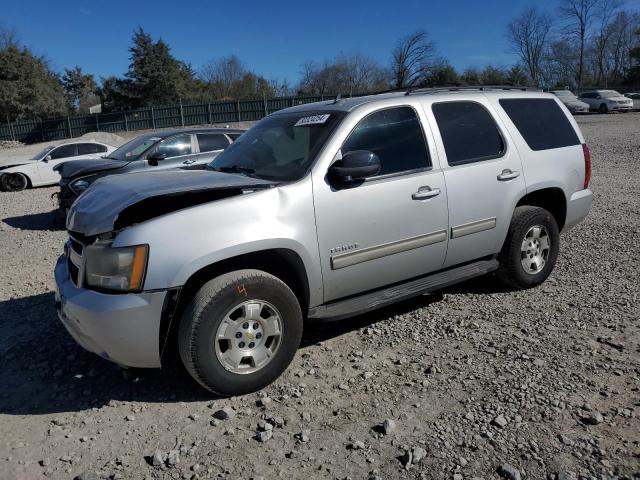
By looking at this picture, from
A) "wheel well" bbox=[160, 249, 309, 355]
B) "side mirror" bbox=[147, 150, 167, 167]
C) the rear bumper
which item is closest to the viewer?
"wheel well" bbox=[160, 249, 309, 355]

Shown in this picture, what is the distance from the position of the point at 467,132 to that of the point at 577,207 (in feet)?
5.38

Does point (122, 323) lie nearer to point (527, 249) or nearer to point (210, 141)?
point (527, 249)

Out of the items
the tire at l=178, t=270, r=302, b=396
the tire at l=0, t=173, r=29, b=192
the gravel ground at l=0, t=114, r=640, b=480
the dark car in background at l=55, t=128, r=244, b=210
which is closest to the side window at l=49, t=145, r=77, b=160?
the tire at l=0, t=173, r=29, b=192

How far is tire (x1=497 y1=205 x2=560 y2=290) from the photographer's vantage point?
4.78 metres

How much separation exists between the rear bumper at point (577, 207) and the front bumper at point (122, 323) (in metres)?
4.05

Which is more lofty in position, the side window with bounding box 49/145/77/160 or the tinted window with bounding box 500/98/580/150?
the side window with bounding box 49/145/77/160

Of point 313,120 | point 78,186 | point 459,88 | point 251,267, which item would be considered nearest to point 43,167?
point 78,186

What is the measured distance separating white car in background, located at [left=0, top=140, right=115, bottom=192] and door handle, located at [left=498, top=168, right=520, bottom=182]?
13233mm

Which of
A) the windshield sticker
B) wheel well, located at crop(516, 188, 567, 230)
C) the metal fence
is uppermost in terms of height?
the metal fence

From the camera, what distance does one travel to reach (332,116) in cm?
405

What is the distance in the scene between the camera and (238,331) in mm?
3361

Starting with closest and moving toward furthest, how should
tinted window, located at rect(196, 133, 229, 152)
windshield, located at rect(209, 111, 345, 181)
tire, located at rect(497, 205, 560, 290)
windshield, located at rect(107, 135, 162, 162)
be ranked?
windshield, located at rect(209, 111, 345, 181)
tire, located at rect(497, 205, 560, 290)
windshield, located at rect(107, 135, 162, 162)
tinted window, located at rect(196, 133, 229, 152)

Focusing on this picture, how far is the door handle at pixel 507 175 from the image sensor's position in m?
4.57

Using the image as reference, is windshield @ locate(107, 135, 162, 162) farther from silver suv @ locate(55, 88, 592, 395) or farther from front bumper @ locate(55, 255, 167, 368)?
front bumper @ locate(55, 255, 167, 368)
